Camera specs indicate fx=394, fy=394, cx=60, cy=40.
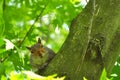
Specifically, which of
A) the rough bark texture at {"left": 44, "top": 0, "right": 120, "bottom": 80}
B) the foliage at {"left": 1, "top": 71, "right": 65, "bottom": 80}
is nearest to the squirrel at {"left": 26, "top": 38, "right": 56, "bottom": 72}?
the rough bark texture at {"left": 44, "top": 0, "right": 120, "bottom": 80}

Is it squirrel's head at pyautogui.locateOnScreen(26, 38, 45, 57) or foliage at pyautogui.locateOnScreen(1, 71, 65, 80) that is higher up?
squirrel's head at pyautogui.locateOnScreen(26, 38, 45, 57)

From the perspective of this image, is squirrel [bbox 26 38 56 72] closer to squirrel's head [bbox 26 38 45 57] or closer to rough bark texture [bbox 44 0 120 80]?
squirrel's head [bbox 26 38 45 57]

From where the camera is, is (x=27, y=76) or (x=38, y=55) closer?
(x=27, y=76)

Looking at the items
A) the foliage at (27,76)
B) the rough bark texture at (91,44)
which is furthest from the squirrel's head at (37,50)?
the foliage at (27,76)

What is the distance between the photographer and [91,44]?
8.40ft

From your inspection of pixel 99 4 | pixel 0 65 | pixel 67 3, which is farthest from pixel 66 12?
pixel 0 65

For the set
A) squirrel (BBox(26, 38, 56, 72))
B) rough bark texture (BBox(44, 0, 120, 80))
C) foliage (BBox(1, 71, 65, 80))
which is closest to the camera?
foliage (BBox(1, 71, 65, 80))

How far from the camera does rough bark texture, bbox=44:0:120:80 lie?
255cm

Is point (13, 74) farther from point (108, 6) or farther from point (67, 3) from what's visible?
point (67, 3)

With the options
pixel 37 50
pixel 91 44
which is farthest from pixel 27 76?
pixel 37 50

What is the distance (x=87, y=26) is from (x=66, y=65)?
322mm

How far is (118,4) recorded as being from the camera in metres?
2.78

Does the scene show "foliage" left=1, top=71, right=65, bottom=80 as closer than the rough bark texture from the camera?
Yes

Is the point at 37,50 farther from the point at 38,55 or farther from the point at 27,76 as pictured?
the point at 27,76
